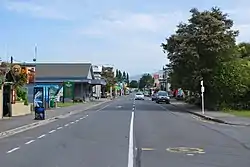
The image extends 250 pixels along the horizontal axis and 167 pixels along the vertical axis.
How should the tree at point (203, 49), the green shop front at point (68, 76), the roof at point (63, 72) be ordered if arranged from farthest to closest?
the roof at point (63, 72) < the green shop front at point (68, 76) < the tree at point (203, 49)

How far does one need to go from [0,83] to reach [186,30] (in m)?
22.6

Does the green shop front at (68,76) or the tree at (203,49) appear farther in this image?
the green shop front at (68,76)

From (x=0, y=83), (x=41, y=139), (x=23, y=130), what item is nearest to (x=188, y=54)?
(x=0, y=83)

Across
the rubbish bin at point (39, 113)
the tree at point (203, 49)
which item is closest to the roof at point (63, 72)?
the tree at point (203, 49)

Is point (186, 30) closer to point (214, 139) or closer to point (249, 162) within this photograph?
point (214, 139)

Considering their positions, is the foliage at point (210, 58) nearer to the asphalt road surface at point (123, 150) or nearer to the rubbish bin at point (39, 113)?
the rubbish bin at point (39, 113)

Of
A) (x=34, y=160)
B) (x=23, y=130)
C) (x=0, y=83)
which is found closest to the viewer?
(x=34, y=160)

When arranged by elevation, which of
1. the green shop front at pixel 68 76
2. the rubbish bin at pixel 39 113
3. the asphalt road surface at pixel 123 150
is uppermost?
the green shop front at pixel 68 76

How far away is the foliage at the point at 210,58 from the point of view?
4769 centimetres

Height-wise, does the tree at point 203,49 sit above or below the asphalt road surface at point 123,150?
above

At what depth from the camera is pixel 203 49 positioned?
158 ft

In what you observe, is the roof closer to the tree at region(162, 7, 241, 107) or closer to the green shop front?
the green shop front

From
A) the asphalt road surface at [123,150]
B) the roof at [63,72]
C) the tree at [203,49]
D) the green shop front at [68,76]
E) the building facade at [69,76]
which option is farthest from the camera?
the roof at [63,72]

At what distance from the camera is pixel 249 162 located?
42.7ft
